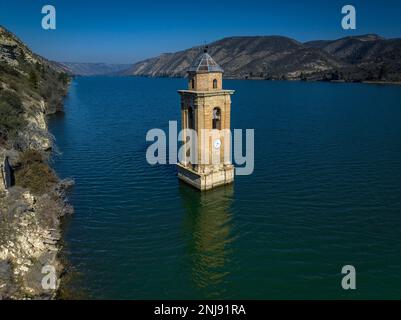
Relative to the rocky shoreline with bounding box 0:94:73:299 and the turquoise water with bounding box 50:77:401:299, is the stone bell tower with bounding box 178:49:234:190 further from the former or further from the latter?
the rocky shoreline with bounding box 0:94:73:299

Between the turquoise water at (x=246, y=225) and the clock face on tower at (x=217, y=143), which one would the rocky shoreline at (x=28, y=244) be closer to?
the turquoise water at (x=246, y=225)

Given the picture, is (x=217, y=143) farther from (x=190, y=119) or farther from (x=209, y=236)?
(x=209, y=236)

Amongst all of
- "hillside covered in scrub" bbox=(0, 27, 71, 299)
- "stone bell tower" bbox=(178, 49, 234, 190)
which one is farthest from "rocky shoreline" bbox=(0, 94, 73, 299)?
"stone bell tower" bbox=(178, 49, 234, 190)

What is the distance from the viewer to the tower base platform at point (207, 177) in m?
30.2

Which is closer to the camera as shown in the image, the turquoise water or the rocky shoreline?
the rocky shoreline

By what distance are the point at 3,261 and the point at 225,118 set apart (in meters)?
19.3

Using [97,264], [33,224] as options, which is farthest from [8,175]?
[97,264]

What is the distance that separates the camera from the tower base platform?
30.2m

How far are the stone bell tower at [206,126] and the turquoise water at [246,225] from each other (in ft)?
4.58

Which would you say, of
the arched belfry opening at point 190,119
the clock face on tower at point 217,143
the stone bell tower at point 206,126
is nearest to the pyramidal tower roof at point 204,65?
the stone bell tower at point 206,126

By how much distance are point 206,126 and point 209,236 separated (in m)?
9.39

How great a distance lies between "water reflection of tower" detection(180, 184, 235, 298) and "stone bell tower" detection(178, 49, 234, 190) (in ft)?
4.28
